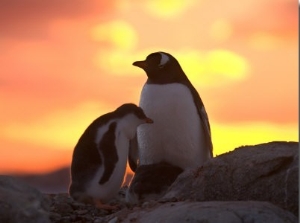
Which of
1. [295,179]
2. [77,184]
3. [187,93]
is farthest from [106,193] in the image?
[295,179]

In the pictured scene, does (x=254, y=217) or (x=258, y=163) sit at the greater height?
(x=258, y=163)

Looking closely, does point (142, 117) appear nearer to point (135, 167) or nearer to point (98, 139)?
point (98, 139)

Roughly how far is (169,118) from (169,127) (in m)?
0.10

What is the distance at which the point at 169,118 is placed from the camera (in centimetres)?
811

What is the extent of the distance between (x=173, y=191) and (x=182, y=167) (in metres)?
1.28

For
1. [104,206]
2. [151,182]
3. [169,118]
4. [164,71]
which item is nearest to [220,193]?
[104,206]

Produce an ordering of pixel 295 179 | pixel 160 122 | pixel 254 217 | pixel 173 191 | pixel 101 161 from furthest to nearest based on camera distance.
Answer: pixel 160 122
pixel 101 161
pixel 173 191
pixel 295 179
pixel 254 217

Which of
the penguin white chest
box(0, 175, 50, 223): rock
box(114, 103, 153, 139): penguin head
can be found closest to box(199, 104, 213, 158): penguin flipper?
the penguin white chest

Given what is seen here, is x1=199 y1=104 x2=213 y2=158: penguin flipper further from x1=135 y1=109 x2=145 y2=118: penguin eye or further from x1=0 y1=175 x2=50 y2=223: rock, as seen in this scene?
x1=0 y1=175 x2=50 y2=223: rock

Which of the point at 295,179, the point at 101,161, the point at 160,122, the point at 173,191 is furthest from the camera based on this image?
the point at 160,122

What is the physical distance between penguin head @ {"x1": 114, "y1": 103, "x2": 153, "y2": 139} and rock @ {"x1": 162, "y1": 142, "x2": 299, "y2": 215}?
1.01 metres

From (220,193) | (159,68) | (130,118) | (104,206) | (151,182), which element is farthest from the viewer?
(159,68)

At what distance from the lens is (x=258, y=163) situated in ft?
21.6

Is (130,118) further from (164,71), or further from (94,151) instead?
(164,71)
